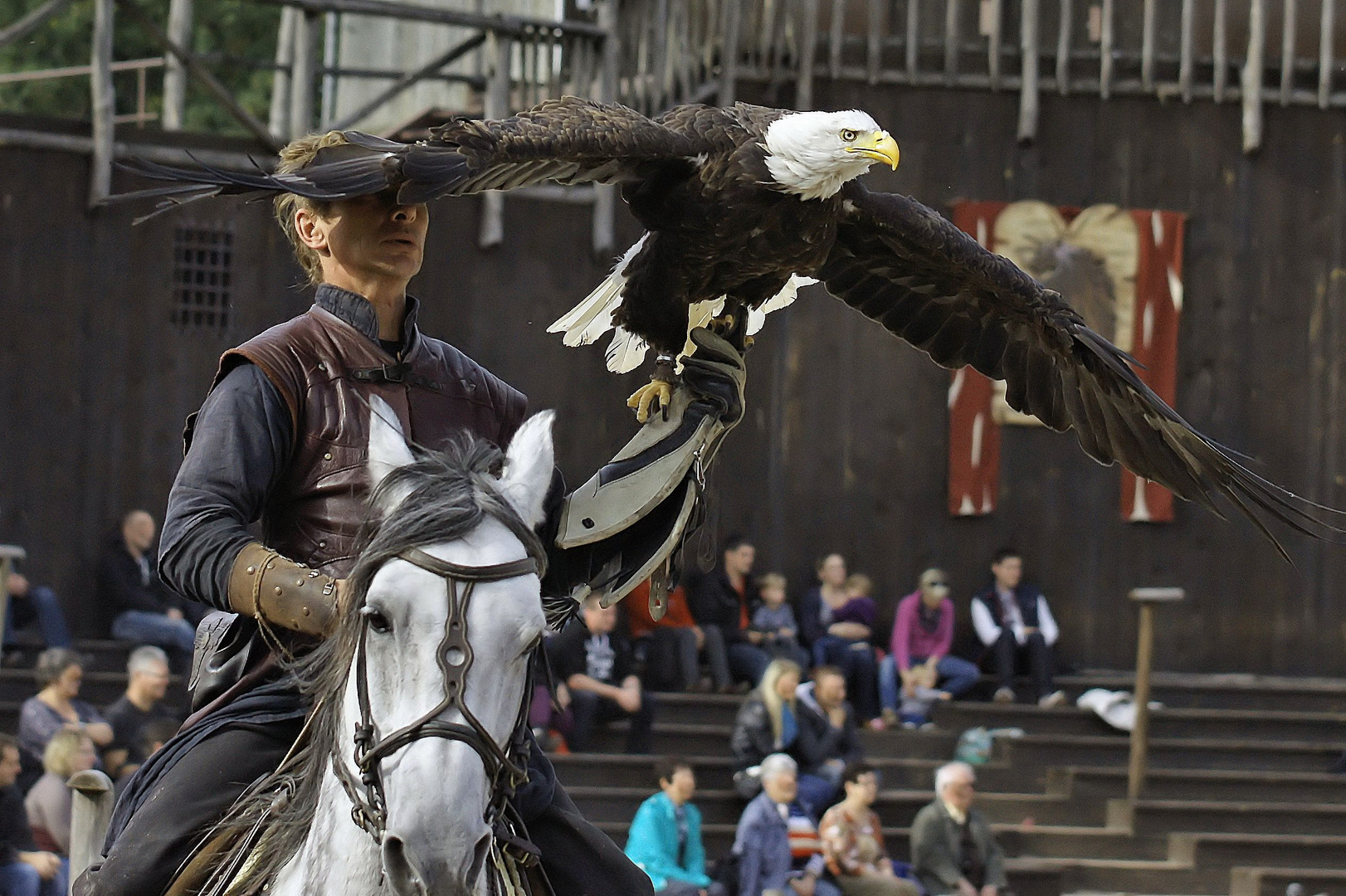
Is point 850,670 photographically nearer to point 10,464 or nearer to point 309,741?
point 10,464

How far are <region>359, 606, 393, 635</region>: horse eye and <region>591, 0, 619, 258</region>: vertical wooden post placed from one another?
32.5 ft

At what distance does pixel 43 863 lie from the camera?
664 centimetres

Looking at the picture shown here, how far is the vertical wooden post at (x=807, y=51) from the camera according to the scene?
12.2 meters

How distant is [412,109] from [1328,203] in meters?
7.49

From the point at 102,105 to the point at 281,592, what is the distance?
9.05 m

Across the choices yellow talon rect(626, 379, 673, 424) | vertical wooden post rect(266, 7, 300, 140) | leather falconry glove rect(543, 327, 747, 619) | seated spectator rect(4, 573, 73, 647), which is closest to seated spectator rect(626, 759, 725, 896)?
seated spectator rect(4, 573, 73, 647)

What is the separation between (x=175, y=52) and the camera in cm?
1149

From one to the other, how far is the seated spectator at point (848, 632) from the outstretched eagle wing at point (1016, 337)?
5.82 meters

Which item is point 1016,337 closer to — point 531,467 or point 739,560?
point 531,467

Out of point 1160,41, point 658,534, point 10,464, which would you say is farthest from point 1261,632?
point 658,534

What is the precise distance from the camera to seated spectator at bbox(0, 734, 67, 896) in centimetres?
652

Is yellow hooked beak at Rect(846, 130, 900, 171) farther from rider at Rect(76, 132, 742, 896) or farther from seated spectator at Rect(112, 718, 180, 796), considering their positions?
seated spectator at Rect(112, 718, 180, 796)

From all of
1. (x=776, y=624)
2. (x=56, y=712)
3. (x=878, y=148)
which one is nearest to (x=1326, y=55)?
(x=776, y=624)

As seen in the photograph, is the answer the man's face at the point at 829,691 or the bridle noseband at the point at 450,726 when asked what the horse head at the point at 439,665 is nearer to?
the bridle noseband at the point at 450,726
